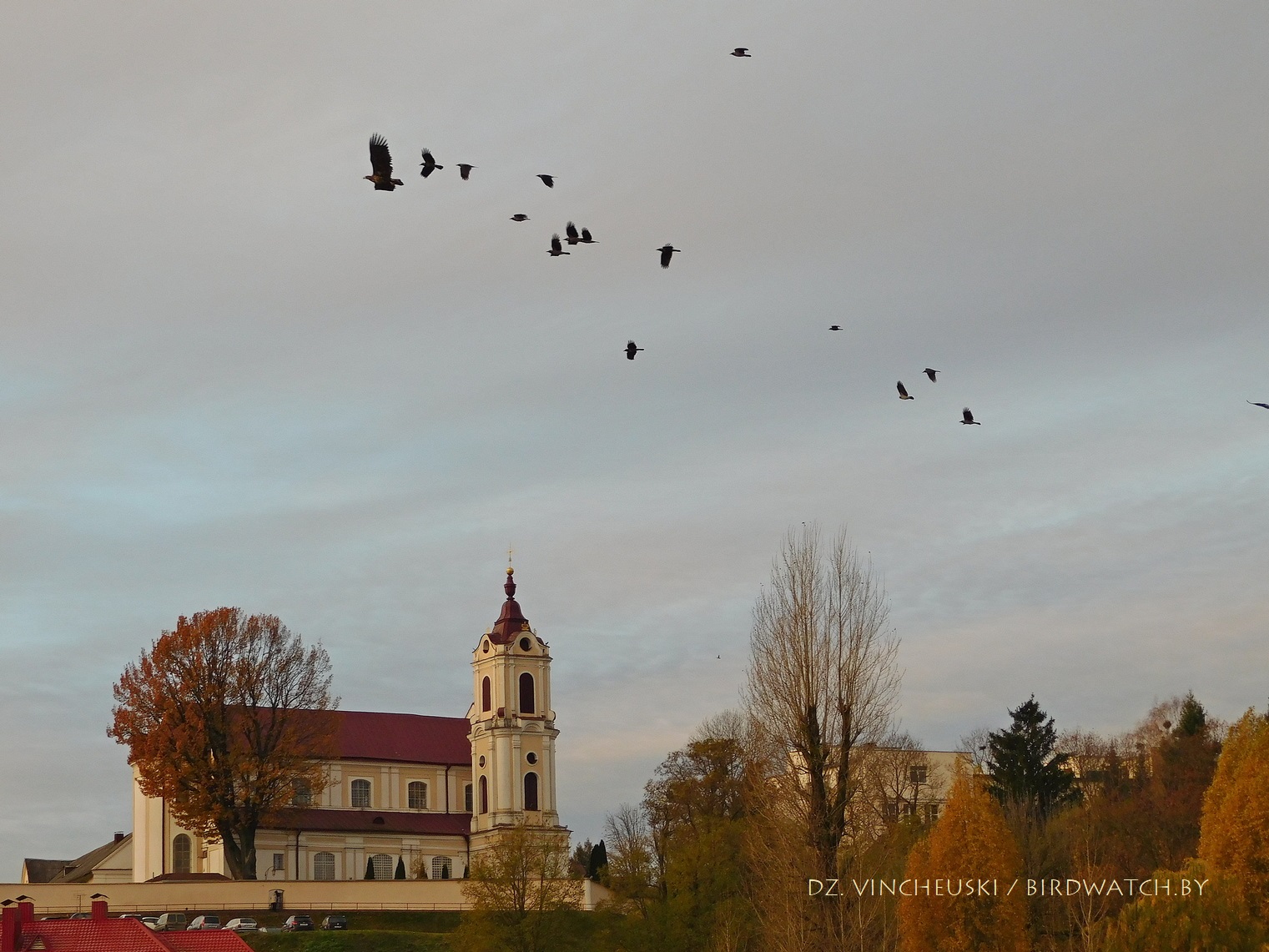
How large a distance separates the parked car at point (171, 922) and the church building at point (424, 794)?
673 inches

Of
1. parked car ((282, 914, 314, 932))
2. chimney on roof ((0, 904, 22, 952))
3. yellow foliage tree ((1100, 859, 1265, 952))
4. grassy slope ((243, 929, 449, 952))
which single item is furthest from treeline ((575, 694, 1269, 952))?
chimney on roof ((0, 904, 22, 952))

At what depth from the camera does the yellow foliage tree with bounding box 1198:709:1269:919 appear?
34219 millimetres

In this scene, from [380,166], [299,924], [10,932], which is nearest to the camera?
[380,166]

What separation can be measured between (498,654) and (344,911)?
90.5 feet

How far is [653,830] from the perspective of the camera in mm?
75812

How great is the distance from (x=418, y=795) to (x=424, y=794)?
0.40 meters

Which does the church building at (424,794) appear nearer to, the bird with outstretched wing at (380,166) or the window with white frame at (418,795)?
the window with white frame at (418,795)

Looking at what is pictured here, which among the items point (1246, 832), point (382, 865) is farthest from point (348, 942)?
point (1246, 832)

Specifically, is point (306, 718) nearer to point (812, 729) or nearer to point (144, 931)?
point (144, 931)

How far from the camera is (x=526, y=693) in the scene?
320 ft

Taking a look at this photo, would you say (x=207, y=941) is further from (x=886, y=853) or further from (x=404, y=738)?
(x=404, y=738)

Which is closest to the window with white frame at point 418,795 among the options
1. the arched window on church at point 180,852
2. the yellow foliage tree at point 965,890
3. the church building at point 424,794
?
the church building at point 424,794

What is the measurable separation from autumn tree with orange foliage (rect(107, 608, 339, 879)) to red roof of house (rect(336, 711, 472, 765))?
13868mm

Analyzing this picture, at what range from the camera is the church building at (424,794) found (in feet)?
285
